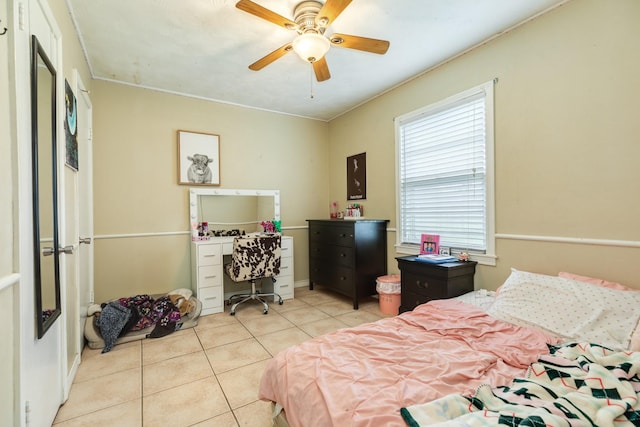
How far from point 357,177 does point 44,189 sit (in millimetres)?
3191

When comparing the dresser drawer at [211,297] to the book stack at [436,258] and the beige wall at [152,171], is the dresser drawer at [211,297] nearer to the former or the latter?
the beige wall at [152,171]

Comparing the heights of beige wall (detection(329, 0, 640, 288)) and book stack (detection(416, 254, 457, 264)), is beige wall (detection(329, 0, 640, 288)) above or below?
above

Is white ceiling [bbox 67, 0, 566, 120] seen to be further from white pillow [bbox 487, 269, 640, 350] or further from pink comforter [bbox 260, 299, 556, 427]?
pink comforter [bbox 260, 299, 556, 427]

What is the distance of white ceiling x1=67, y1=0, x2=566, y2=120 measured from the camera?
204 cm

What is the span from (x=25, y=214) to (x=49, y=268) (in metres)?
0.43

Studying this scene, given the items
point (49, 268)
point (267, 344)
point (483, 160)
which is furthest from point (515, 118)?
point (49, 268)

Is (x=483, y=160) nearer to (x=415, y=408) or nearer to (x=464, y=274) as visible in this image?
(x=464, y=274)

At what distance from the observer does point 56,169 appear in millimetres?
1602

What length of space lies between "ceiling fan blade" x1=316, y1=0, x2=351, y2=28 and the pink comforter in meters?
1.85

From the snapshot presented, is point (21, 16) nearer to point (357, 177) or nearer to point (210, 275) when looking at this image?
point (210, 275)

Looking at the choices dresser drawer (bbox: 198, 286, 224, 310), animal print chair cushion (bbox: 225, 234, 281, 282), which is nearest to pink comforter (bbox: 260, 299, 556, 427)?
animal print chair cushion (bbox: 225, 234, 281, 282)

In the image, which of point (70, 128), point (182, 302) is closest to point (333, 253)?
point (182, 302)

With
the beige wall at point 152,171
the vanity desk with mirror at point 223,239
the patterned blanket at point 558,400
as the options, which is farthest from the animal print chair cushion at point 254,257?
the patterned blanket at point 558,400

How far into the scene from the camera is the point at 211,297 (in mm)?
3248
